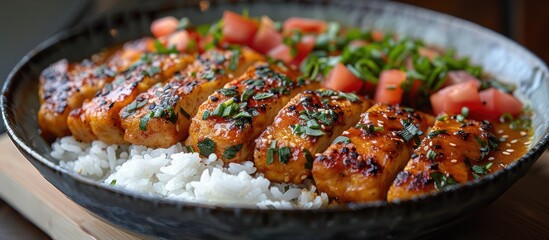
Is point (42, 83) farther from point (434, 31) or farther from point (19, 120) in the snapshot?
point (434, 31)

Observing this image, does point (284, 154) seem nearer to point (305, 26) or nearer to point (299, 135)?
point (299, 135)

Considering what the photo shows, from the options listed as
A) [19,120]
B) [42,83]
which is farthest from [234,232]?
[42,83]

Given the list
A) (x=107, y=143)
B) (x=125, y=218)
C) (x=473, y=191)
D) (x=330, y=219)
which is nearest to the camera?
(x=330, y=219)

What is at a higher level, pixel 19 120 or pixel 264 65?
pixel 264 65

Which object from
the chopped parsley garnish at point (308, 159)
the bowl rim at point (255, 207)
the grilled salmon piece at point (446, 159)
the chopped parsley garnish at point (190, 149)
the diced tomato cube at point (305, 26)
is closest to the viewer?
the bowl rim at point (255, 207)

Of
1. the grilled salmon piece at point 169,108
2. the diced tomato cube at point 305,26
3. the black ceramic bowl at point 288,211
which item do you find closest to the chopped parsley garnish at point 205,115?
the grilled salmon piece at point 169,108

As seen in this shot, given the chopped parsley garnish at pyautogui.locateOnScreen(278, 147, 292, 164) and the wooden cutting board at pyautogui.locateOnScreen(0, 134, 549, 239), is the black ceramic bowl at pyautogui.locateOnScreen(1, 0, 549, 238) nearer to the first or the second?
the wooden cutting board at pyautogui.locateOnScreen(0, 134, 549, 239)

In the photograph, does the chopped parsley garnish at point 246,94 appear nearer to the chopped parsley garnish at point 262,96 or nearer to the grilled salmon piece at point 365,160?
the chopped parsley garnish at point 262,96
